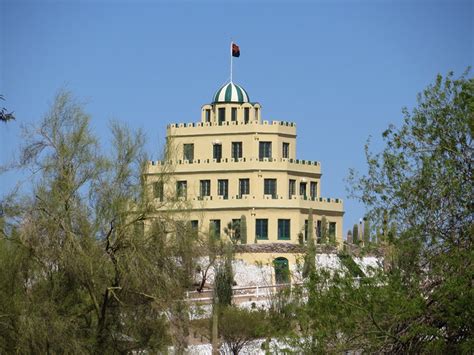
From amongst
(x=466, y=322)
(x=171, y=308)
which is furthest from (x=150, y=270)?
(x=466, y=322)

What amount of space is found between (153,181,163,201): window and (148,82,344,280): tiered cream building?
35.5 m

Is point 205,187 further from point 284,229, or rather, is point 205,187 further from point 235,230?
point 284,229

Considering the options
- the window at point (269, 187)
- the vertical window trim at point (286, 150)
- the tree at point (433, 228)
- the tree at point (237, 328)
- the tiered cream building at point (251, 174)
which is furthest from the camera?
the vertical window trim at point (286, 150)

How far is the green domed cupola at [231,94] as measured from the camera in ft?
230

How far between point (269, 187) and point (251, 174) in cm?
118

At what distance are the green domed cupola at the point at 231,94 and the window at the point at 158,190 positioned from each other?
40692mm

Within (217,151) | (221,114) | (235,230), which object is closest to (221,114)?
(221,114)

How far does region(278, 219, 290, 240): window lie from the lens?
6693 cm

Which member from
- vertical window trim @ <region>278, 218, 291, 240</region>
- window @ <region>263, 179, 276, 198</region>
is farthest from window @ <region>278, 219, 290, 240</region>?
window @ <region>263, 179, 276, 198</region>

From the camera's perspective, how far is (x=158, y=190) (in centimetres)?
2933

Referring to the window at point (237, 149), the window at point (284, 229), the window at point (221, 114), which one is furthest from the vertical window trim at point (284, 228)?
the window at point (221, 114)

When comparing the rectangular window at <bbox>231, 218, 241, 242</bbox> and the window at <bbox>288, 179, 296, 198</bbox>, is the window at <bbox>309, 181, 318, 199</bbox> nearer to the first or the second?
the window at <bbox>288, 179, 296, 198</bbox>

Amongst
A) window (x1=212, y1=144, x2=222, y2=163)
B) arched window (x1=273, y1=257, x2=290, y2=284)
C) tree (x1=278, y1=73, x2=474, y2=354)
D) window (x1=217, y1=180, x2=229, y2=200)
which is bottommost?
tree (x1=278, y1=73, x2=474, y2=354)

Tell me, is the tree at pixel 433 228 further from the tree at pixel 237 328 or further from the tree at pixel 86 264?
the tree at pixel 237 328
